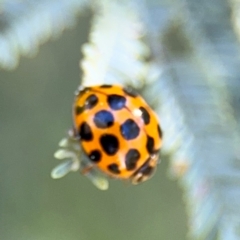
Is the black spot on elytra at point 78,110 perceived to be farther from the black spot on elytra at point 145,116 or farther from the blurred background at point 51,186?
the blurred background at point 51,186

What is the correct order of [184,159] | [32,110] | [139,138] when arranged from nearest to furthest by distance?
[184,159]
[139,138]
[32,110]

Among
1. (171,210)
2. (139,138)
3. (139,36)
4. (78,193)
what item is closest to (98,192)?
(78,193)

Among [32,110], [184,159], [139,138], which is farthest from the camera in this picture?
[32,110]

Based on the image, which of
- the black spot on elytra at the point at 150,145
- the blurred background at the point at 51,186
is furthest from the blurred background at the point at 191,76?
the blurred background at the point at 51,186

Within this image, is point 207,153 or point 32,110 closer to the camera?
point 207,153

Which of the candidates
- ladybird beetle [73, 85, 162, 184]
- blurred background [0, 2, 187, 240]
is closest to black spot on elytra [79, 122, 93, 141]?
ladybird beetle [73, 85, 162, 184]

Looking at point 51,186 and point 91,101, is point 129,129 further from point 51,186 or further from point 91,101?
point 51,186

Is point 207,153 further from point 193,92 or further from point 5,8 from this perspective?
point 5,8

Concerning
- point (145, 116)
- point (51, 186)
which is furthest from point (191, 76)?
point (51, 186)

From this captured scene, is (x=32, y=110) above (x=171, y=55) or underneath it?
above
